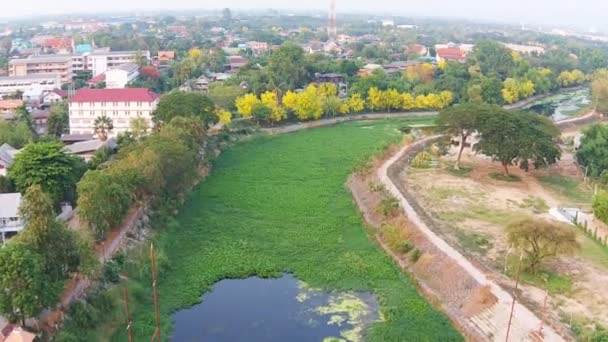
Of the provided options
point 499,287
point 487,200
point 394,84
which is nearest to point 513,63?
point 394,84

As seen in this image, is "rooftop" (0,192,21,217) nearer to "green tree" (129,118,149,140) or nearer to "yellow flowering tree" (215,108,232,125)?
"green tree" (129,118,149,140)

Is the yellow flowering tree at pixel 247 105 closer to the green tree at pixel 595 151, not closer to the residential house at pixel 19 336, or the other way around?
the green tree at pixel 595 151

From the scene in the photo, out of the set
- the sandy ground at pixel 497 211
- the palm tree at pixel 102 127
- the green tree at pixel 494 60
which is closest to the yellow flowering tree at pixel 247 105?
the palm tree at pixel 102 127

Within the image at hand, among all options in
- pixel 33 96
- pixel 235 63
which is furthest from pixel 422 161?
pixel 235 63

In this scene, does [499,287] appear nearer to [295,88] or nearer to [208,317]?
[208,317]

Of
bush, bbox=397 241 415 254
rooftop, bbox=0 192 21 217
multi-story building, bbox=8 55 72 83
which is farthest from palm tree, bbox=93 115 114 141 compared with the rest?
multi-story building, bbox=8 55 72 83
